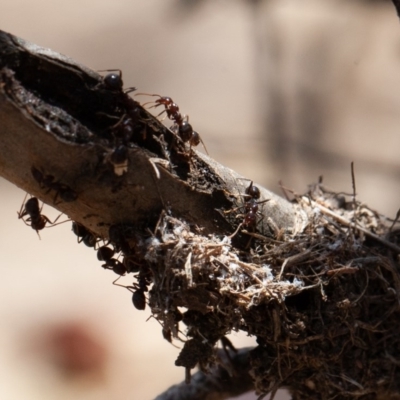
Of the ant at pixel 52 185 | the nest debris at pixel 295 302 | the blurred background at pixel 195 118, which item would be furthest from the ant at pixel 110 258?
the blurred background at pixel 195 118

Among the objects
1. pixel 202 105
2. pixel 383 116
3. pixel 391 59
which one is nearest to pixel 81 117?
pixel 202 105

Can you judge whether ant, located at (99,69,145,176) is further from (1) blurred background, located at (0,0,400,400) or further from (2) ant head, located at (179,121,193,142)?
(1) blurred background, located at (0,0,400,400)

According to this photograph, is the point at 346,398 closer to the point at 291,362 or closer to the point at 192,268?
the point at 291,362

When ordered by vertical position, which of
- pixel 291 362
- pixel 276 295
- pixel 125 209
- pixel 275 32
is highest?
pixel 275 32

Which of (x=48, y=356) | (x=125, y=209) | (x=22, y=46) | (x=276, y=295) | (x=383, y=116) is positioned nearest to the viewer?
(x=22, y=46)

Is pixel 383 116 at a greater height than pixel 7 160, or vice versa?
pixel 383 116

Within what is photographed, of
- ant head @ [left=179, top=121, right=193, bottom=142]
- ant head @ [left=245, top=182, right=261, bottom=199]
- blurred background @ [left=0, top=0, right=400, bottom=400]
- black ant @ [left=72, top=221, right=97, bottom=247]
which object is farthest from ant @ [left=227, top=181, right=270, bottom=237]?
blurred background @ [left=0, top=0, right=400, bottom=400]

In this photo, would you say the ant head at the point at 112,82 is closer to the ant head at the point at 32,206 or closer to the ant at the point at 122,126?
the ant at the point at 122,126
